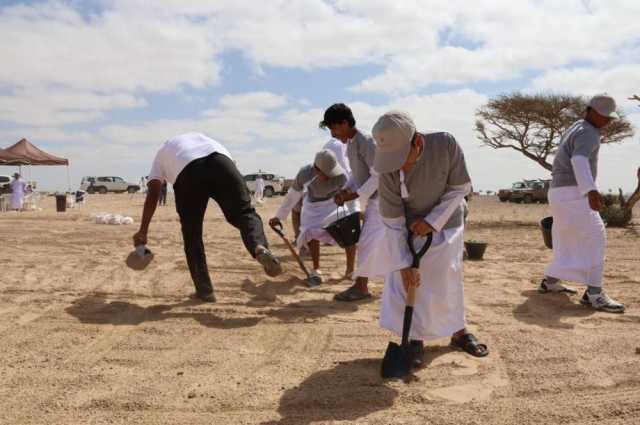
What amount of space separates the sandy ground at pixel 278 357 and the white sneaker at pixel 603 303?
11 cm

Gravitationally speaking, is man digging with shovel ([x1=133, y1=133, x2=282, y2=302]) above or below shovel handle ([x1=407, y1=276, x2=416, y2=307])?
above

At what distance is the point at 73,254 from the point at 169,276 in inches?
89.1

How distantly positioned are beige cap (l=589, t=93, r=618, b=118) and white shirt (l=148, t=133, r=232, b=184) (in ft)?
9.66

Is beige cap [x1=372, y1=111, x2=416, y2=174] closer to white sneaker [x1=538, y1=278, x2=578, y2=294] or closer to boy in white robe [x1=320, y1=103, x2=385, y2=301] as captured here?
boy in white robe [x1=320, y1=103, x2=385, y2=301]

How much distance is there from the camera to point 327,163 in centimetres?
565

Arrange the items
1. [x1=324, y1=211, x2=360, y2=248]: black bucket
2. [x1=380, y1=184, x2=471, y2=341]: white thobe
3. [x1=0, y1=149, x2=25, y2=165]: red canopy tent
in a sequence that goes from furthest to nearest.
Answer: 1. [x1=0, y1=149, x2=25, y2=165]: red canopy tent
2. [x1=324, y1=211, x2=360, y2=248]: black bucket
3. [x1=380, y1=184, x2=471, y2=341]: white thobe

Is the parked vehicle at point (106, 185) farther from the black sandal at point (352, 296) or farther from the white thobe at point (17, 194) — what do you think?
the black sandal at point (352, 296)

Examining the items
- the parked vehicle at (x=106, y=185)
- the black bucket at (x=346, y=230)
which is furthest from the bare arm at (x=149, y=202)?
the parked vehicle at (x=106, y=185)

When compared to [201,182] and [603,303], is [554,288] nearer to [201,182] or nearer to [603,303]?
[603,303]

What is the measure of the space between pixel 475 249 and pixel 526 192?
2599 cm

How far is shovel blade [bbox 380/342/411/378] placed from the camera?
304 cm

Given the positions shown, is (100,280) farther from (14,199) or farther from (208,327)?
(14,199)

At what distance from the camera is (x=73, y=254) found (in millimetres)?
7578

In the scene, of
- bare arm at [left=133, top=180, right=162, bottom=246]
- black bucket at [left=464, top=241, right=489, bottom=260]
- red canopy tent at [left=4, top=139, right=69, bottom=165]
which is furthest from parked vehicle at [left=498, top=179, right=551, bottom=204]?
bare arm at [left=133, top=180, right=162, bottom=246]
